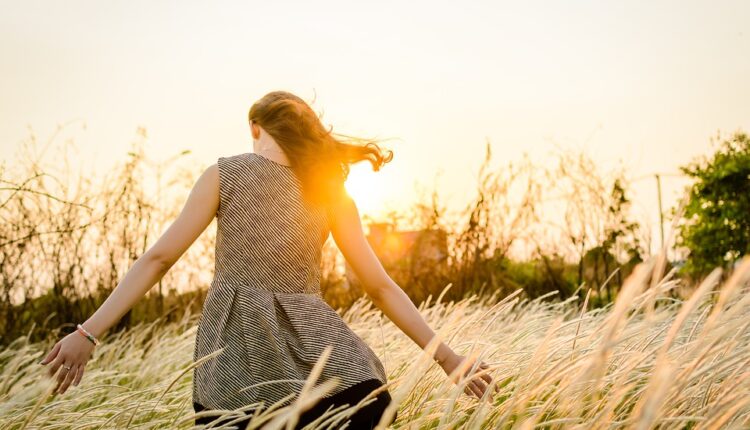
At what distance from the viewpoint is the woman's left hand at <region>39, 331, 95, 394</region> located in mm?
1547

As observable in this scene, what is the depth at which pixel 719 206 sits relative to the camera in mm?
14430

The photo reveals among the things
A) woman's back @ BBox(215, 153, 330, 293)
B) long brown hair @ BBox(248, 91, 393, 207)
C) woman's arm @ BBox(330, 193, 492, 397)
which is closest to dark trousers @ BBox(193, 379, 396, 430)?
woman's arm @ BBox(330, 193, 492, 397)

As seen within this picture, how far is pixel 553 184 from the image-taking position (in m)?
7.04

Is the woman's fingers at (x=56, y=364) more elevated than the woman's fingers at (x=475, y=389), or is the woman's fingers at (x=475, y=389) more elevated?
the woman's fingers at (x=56, y=364)

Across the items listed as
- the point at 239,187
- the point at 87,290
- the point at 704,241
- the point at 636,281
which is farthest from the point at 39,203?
the point at 704,241

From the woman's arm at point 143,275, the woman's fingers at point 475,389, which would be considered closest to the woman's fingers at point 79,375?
the woman's arm at point 143,275

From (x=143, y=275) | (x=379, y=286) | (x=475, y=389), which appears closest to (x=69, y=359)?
(x=143, y=275)

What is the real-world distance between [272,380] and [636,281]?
1.05 metres

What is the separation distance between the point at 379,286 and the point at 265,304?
33cm

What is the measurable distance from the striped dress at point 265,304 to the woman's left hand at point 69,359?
309 mm

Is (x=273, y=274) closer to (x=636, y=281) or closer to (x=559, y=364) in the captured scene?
(x=559, y=364)

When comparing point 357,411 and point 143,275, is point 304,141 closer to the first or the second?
point 143,275

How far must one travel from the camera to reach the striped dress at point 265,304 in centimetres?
171

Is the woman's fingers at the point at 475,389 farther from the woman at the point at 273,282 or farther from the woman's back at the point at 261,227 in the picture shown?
the woman's back at the point at 261,227
